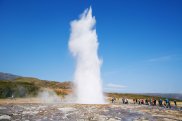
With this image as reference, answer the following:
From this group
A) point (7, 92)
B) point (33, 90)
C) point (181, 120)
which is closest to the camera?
point (181, 120)

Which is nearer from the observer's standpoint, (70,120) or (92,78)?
(70,120)

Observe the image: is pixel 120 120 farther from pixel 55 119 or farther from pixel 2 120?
pixel 2 120

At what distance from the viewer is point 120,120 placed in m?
23.8

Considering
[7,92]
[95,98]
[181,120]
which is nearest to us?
[181,120]

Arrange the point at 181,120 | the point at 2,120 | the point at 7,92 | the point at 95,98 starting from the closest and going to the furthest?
the point at 2,120
the point at 181,120
the point at 95,98
the point at 7,92

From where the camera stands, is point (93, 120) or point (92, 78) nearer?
point (93, 120)

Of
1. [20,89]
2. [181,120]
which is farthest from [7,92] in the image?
[181,120]

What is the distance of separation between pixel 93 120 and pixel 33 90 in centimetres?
5930

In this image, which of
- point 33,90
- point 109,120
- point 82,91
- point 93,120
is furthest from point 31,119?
point 33,90

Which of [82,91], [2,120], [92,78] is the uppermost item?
[92,78]

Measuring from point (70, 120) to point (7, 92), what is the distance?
51.9 meters

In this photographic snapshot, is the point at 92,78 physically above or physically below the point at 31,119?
above

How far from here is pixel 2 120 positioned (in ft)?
75.2

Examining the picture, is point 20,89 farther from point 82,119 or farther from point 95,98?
point 82,119
